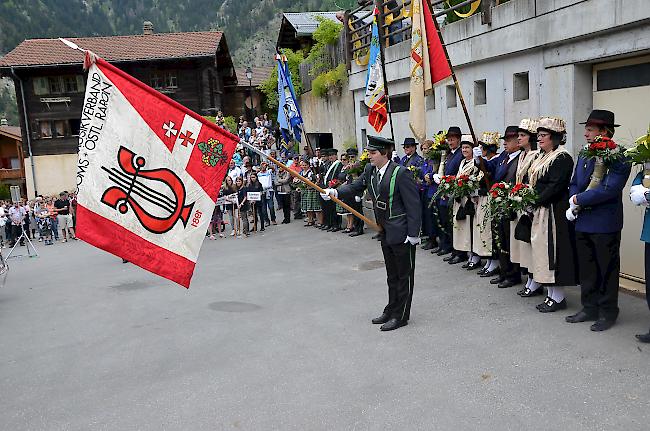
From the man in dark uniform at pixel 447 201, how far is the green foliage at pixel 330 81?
8.38 meters

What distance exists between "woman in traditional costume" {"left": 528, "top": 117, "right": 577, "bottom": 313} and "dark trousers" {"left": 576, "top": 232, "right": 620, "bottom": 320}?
0.42m

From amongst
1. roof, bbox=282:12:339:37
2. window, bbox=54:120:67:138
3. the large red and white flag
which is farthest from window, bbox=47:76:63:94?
the large red and white flag

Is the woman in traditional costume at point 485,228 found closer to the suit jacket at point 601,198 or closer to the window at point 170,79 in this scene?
the suit jacket at point 601,198

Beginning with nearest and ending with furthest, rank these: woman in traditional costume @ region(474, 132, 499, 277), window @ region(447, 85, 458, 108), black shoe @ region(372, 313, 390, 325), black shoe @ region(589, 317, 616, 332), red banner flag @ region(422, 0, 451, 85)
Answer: black shoe @ region(589, 317, 616, 332) → black shoe @ region(372, 313, 390, 325) → red banner flag @ region(422, 0, 451, 85) → woman in traditional costume @ region(474, 132, 499, 277) → window @ region(447, 85, 458, 108)

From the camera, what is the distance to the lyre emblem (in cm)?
559

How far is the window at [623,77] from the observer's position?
7234 mm

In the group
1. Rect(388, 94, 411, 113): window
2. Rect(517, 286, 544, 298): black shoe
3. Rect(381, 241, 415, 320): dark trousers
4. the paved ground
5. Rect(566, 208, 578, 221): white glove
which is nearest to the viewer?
the paved ground

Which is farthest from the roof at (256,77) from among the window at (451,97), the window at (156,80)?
the window at (451,97)

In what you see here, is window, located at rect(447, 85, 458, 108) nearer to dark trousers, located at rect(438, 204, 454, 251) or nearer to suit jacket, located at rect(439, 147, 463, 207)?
suit jacket, located at rect(439, 147, 463, 207)

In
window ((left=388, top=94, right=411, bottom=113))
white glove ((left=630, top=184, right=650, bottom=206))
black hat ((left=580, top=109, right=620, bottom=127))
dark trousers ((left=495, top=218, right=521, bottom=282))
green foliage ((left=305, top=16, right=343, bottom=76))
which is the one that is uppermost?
green foliage ((left=305, top=16, right=343, bottom=76))

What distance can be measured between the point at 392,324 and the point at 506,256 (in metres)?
2.37

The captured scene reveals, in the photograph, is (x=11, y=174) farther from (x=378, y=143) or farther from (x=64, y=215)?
(x=378, y=143)

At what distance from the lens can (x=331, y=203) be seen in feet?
50.5

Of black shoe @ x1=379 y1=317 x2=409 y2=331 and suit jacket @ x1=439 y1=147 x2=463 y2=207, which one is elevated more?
suit jacket @ x1=439 y1=147 x2=463 y2=207
